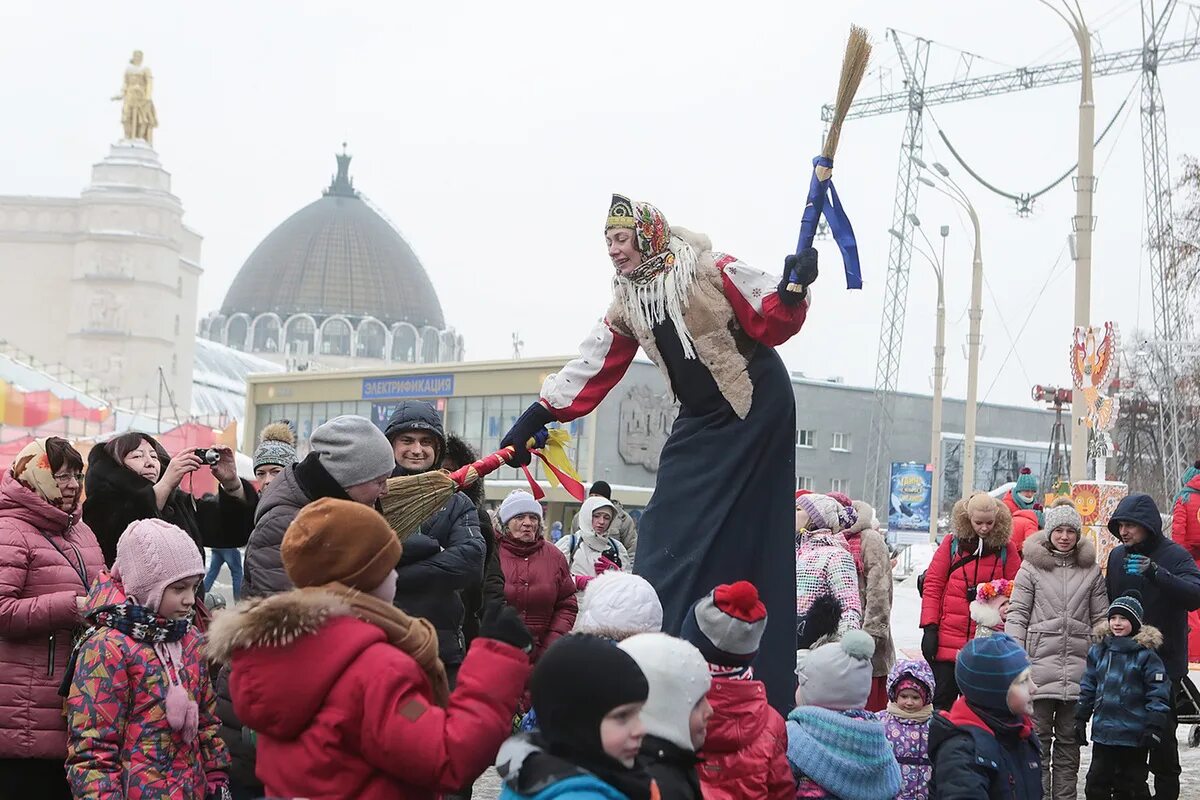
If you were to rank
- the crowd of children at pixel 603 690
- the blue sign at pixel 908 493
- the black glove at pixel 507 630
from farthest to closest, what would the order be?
1. the blue sign at pixel 908 493
2. the black glove at pixel 507 630
3. the crowd of children at pixel 603 690

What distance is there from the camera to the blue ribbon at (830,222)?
5480 millimetres

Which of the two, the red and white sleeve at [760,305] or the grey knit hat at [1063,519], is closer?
the red and white sleeve at [760,305]

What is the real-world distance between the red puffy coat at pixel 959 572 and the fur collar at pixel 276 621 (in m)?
5.85

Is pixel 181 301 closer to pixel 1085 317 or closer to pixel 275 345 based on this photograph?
pixel 275 345

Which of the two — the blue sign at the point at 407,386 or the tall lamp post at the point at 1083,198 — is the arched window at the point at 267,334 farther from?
the tall lamp post at the point at 1083,198

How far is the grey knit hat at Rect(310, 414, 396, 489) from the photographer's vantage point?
4.56 meters

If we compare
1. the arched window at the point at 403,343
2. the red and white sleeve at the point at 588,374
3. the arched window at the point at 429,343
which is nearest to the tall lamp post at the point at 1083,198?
the red and white sleeve at the point at 588,374

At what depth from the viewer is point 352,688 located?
330 cm

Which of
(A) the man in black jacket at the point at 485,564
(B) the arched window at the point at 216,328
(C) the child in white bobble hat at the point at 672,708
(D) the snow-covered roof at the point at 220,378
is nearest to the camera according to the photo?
(C) the child in white bobble hat at the point at 672,708

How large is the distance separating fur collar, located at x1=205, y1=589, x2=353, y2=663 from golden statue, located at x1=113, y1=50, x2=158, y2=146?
9601 centimetres

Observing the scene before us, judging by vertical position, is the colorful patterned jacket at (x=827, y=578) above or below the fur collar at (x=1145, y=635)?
above

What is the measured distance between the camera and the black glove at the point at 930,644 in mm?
8734

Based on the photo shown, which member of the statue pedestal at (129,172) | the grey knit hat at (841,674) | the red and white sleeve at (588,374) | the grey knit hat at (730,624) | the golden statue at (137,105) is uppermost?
the golden statue at (137,105)

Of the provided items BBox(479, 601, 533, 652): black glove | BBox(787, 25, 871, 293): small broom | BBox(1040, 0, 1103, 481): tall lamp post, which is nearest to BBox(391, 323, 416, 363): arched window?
BBox(1040, 0, 1103, 481): tall lamp post
